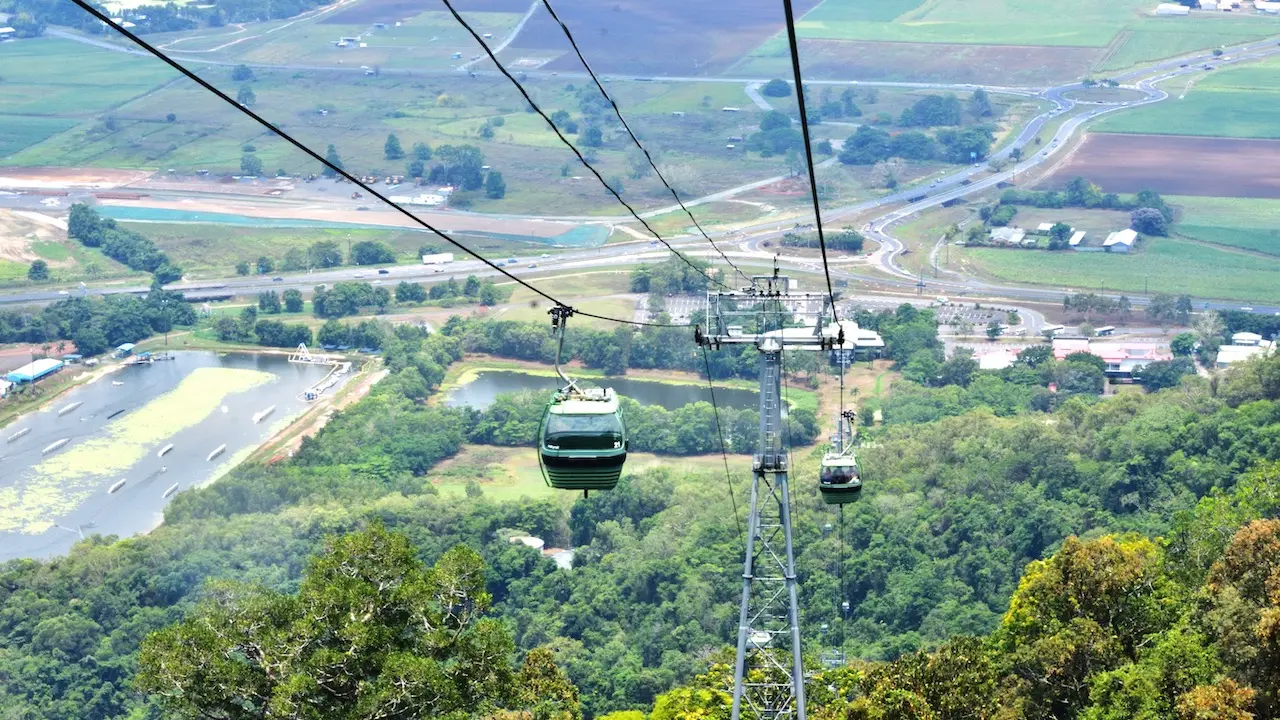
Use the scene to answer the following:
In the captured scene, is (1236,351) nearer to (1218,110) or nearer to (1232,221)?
(1232,221)

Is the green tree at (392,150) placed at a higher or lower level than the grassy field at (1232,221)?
higher

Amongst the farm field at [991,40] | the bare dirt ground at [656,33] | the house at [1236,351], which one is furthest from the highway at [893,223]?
the house at [1236,351]

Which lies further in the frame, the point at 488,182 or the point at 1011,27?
the point at 1011,27

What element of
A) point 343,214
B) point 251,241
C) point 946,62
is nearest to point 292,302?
point 251,241

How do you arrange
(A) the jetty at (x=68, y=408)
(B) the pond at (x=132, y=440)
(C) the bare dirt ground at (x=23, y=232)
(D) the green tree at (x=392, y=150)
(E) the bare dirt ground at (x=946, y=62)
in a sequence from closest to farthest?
(B) the pond at (x=132, y=440) < (A) the jetty at (x=68, y=408) < (C) the bare dirt ground at (x=23, y=232) < (D) the green tree at (x=392, y=150) < (E) the bare dirt ground at (x=946, y=62)

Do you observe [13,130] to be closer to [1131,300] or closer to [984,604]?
[1131,300]

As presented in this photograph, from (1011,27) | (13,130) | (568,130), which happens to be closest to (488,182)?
(568,130)

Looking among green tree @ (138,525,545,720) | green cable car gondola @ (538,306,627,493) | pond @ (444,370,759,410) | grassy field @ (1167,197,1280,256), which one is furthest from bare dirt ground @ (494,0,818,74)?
green cable car gondola @ (538,306,627,493)

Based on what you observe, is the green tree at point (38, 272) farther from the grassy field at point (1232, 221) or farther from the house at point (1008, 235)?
the grassy field at point (1232, 221)
